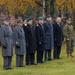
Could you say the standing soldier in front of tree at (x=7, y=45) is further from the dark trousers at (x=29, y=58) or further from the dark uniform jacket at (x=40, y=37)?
the dark uniform jacket at (x=40, y=37)

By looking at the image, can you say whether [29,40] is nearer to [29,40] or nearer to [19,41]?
[29,40]

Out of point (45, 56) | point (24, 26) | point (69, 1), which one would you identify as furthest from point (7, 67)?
point (69, 1)

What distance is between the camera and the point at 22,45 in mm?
15398

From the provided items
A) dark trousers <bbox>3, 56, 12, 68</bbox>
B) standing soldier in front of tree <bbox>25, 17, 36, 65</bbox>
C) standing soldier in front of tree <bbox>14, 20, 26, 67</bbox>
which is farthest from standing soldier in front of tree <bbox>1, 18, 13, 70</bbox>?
standing soldier in front of tree <bbox>25, 17, 36, 65</bbox>

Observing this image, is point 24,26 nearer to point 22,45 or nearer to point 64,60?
point 22,45

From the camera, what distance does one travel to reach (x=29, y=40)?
53.1 feet

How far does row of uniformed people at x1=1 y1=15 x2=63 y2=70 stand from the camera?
1488 centimetres

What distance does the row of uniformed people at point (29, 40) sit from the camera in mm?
14875

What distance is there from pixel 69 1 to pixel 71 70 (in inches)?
688

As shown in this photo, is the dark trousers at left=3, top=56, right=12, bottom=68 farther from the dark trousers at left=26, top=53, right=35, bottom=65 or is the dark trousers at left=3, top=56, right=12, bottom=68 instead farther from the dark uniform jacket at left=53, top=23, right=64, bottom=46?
the dark uniform jacket at left=53, top=23, right=64, bottom=46

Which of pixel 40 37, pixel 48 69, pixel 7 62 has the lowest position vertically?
pixel 48 69

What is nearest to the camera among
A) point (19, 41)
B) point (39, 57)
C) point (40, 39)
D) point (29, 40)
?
point (19, 41)

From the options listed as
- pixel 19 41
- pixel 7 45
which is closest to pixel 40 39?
pixel 19 41

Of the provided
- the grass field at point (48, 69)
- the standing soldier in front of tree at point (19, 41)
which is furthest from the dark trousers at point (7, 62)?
the standing soldier in front of tree at point (19, 41)
